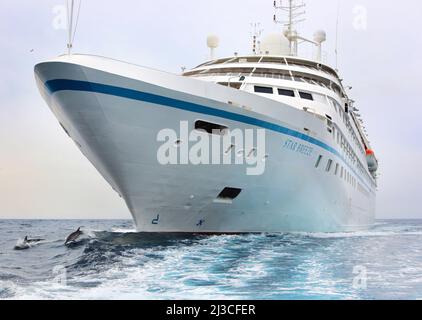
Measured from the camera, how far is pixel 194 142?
13.6 m

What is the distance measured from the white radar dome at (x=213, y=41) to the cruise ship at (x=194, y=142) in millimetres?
7852

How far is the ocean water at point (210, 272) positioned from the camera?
7695 mm

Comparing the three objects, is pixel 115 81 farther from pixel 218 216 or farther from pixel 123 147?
pixel 218 216

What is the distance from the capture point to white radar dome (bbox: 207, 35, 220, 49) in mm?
26359

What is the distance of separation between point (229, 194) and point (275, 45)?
14051mm

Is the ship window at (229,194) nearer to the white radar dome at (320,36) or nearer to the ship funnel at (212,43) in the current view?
the ship funnel at (212,43)
